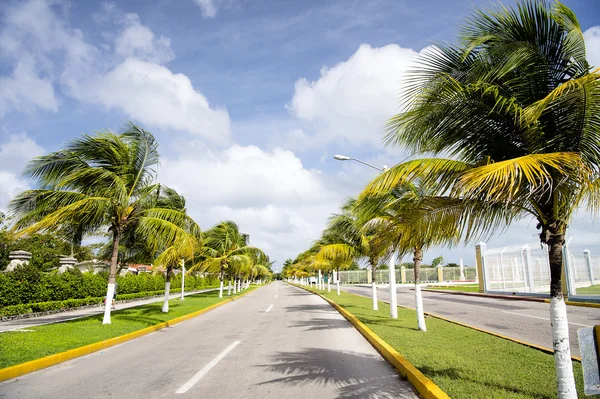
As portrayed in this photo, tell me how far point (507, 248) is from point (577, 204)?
972 inches

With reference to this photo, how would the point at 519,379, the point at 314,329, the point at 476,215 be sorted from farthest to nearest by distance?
the point at 314,329, the point at 519,379, the point at 476,215

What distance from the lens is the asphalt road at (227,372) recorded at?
5602 millimetres

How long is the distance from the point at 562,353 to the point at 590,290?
19.0 m

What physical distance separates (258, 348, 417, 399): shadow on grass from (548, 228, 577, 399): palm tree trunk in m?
1.88

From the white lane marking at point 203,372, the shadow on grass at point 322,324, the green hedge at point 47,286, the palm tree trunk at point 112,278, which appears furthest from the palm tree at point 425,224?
the green hedge at point 47,286

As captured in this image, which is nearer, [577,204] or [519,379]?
[577,204]

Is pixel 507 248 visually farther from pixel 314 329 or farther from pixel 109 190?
pixel 109 190

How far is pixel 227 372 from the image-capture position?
676 cm

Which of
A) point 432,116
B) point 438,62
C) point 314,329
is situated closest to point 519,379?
point 432,116

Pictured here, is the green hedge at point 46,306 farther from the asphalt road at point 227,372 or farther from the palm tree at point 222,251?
the palm tree at point 222,251

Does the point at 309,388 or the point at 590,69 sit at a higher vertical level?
the point at 590,69

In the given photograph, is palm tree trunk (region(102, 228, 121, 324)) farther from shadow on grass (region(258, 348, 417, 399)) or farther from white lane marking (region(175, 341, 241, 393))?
shadow on grass (region(258, 348, 417, 399))

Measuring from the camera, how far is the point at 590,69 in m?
4.51

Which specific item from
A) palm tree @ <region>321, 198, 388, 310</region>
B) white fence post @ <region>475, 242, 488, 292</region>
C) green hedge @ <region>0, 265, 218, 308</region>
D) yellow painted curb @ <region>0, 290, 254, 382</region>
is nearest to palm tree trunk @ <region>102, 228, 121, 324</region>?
yellow painted curb @ <region>0, 290, 254, 382</region>
